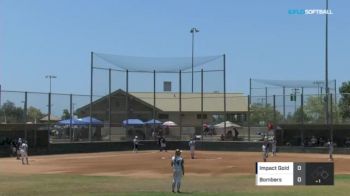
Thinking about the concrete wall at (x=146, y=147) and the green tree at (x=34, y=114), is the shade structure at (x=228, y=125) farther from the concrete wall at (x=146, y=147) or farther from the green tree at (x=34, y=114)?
the green tree at (x=34, y=114)

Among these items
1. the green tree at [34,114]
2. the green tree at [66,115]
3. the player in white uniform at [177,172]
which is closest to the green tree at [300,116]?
the green tree at [66,115]

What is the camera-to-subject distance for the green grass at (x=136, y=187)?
20.3 meters

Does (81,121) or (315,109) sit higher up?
(315,109)

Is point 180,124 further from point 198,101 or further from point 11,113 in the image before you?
point 11,113

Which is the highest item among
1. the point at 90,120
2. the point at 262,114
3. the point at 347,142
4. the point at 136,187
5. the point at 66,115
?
the point at 262,114

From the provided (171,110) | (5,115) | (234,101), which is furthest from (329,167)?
(171,110)

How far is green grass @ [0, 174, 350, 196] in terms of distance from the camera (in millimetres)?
20266

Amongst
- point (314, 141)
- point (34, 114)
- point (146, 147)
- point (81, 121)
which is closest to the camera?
point (34, 114)

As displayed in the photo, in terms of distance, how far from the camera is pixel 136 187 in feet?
73.6

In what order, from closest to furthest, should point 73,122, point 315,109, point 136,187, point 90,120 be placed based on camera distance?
1. point 136,187
2. point 73,122
3. point 315,109
4. point 90,120

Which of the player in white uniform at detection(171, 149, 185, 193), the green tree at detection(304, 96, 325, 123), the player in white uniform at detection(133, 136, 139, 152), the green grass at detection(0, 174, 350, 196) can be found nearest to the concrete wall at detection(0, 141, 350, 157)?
the player in white uniform at detection(133, 136, 139, 152)

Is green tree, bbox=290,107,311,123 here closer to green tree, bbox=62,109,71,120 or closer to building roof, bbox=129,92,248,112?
building roof, bbox=129,92,248,112
